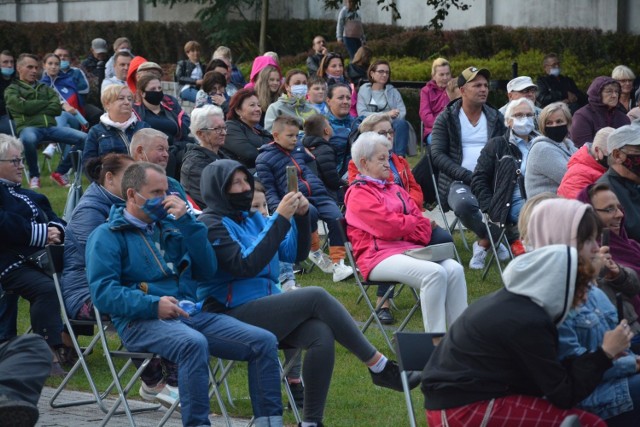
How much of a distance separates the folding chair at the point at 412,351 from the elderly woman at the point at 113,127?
551cm

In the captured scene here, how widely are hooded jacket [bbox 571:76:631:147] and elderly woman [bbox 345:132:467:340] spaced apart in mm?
4658

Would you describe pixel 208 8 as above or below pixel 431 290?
above

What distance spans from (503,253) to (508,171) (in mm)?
1495

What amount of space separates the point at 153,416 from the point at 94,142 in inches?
148

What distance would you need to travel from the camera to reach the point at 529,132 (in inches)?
435

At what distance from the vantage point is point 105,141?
10.7 metres

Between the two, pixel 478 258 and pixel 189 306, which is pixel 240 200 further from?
pixel 478 258

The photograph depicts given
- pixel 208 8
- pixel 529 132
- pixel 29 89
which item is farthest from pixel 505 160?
pixel 208 8

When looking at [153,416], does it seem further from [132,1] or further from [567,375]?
[132,1]

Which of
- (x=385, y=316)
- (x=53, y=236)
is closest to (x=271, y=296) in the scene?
(x=53, y=236)

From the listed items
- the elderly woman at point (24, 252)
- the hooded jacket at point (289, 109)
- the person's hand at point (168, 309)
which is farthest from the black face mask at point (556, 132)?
the person's hand at point (168, 309)

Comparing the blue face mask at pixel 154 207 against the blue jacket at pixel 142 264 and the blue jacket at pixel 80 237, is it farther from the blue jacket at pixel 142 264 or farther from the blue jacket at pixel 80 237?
the blue jacket at pixel 80 237

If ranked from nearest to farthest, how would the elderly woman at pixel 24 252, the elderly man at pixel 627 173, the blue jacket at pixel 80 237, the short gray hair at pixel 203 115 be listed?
the blue jacket at pixel 80 237
the elderly man at pixel 627 173
the elderly woman at pixel 24 252
the short gray hair at pixel 203 115

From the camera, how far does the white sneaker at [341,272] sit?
443 inches
